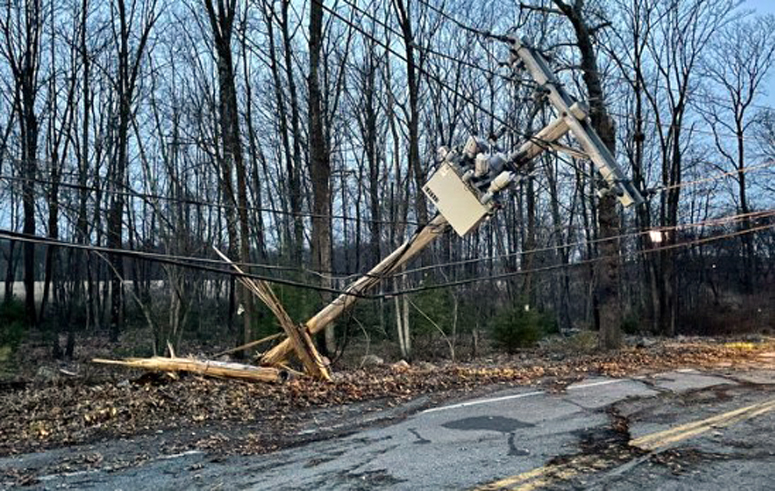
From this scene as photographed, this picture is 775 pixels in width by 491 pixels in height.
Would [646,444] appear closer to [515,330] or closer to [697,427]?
[697,427]

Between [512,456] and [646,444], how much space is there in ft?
4.84

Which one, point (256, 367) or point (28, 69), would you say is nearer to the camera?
point (256, 367)

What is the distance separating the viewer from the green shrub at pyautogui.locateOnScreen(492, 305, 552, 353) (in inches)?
690

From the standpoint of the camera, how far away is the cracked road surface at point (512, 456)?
16.0 feet

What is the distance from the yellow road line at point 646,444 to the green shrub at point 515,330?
939 centimetres

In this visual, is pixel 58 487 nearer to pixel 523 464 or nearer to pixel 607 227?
pixel 523 464

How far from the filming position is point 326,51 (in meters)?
25.3

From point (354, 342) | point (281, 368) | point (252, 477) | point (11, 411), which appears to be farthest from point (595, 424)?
point (354, 342)

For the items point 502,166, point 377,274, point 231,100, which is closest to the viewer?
point 502,166

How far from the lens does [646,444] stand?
5.93 metres

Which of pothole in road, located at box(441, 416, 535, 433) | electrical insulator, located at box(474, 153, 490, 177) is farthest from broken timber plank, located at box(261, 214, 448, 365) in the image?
pothole in road, located at box(441, 416, 535, 433)

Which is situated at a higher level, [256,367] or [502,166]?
[502,166]

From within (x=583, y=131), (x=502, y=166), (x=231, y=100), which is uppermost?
(x=231, y=100)

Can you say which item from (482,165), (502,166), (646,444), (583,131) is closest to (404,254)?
(482,165)
